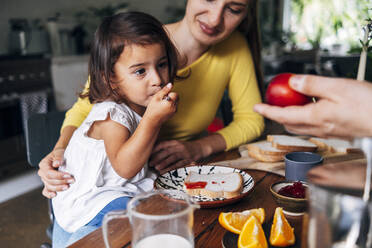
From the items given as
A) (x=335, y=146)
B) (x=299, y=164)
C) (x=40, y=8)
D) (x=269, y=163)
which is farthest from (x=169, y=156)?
(x=40, y=8)

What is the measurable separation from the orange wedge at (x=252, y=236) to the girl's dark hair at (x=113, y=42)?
0.70 meters

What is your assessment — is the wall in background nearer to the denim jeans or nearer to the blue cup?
the denim jeans

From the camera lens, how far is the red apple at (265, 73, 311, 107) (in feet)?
2.76

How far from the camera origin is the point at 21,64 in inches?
130

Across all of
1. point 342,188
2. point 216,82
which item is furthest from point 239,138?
point 342,188

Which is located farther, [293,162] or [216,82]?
[216,82]

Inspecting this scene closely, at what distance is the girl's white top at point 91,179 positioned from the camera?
3.39 ft

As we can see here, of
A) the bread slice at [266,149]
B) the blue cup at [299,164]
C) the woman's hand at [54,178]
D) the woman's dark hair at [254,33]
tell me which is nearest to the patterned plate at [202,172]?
the blue cup at [299,164]

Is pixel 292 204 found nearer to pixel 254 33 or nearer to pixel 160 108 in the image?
pixel 160 108

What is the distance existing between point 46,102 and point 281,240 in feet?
10.6

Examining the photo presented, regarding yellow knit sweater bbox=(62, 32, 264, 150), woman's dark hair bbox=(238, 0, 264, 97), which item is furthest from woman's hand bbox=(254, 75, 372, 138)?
woman's dark hair bbox=(238, 0, 264, 97)

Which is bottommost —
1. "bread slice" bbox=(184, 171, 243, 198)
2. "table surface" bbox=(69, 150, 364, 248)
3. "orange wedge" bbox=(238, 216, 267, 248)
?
"table surface" bbox=(69, 150, 364, 248)

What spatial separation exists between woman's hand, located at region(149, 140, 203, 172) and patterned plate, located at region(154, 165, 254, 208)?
0.20m

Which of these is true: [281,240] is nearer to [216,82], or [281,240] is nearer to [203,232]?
[203,232]
